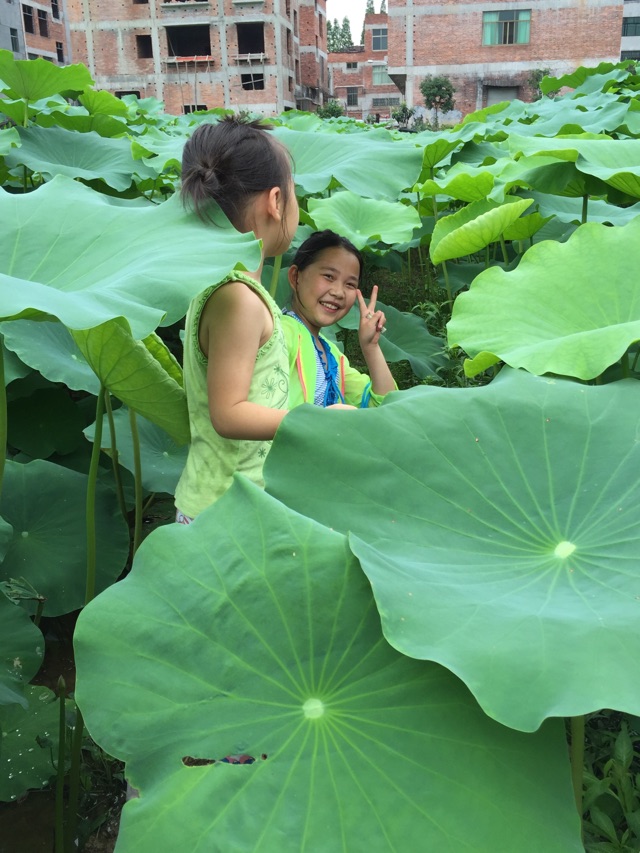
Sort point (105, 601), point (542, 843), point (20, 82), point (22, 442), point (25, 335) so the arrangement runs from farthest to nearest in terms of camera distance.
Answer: point (20, 82) → point (22, 442) → point (25, 335) → point (105, 601) → point (542, 843)

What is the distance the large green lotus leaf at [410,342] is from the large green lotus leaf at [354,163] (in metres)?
0.51

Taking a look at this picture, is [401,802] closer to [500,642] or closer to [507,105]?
[500,642]

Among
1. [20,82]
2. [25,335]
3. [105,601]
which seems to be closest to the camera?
[105,601]

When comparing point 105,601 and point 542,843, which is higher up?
point 105,601

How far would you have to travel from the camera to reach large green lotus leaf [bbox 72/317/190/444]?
3.79 ft

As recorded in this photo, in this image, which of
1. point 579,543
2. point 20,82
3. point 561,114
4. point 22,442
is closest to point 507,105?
point 561,114

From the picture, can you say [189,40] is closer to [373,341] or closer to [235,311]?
[373,341]

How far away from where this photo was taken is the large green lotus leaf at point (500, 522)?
0.70m

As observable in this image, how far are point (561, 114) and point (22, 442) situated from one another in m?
2.88

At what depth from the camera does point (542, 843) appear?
682 millimetres

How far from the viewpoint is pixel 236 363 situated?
4.41 ft

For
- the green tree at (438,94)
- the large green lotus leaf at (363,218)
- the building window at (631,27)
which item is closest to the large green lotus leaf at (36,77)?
the large green lotus leaf at (363,218)

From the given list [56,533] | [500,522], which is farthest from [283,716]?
[56,533]

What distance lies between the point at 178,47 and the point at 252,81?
10.1 ft
